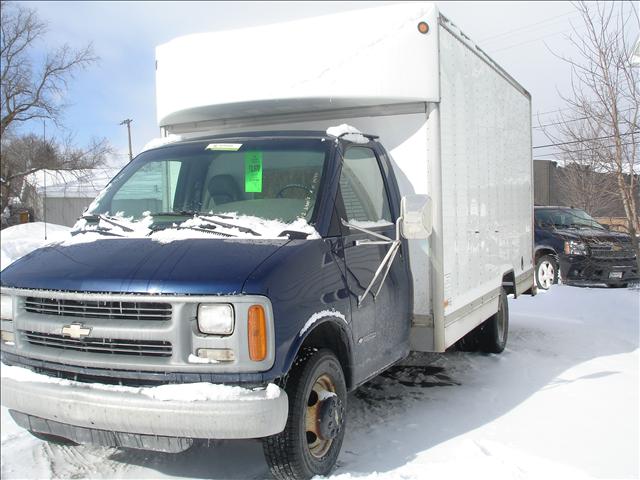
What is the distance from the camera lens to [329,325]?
3770 millimetres

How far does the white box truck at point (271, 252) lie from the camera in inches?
122

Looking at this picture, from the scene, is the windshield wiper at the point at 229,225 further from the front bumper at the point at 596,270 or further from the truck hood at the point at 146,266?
the front bumper at the point at 596,270

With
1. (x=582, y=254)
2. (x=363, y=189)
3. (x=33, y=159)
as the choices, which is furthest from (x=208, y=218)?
(x=33, y=159)

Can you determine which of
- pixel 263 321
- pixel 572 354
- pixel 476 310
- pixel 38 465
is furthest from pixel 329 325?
pixel 572 354

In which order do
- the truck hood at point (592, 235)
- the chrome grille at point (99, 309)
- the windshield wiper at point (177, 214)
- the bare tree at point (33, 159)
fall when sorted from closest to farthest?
1. the chrome grille at point (99, 309)
2. the windshield wiper at point (177, 214)
3. the truck hood at point (592, 235)
4. the bare tree at point (33, 159)

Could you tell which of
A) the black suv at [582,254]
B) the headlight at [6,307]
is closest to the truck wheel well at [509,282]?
the headlight at [6,307]

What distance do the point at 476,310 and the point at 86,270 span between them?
389cm

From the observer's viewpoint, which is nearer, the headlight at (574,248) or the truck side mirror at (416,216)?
the truck side mirror at (416,216)

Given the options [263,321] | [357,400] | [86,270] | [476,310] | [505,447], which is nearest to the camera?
[263,321]

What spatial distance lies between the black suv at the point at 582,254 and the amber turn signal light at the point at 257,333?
11.2 m

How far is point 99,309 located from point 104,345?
194 millimetres

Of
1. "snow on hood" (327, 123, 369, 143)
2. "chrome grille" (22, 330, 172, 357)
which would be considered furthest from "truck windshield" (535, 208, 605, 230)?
"chrome grille" (22, 330, 172, 357)

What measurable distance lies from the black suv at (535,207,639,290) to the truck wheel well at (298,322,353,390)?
1026cm

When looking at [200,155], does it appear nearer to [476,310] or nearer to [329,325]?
[329,325]
